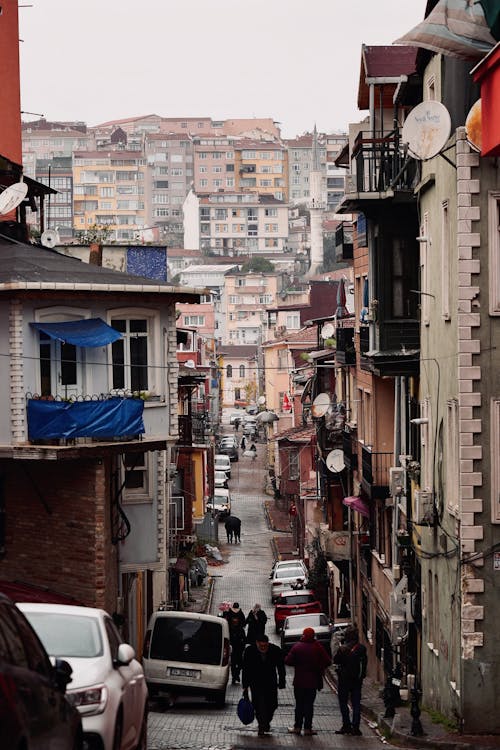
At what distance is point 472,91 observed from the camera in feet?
70.4

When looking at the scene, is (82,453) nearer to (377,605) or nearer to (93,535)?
(93,535)

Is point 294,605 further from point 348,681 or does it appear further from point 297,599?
point 348,681

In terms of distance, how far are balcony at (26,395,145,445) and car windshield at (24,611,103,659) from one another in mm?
13187

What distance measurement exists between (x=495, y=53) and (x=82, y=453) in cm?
1154

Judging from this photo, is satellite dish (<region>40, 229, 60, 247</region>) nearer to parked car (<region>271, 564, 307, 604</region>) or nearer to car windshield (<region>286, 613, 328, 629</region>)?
car windshield (<region>286, 613, 328, 629</region>)

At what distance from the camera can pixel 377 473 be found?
35.3 m

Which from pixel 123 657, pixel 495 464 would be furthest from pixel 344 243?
pixel 123 657

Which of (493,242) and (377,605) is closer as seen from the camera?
(493,242)

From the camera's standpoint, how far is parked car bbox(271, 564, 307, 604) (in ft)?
178

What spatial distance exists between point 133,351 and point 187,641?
17.6 ft

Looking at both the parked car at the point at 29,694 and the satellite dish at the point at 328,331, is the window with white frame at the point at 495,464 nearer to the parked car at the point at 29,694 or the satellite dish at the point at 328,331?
the parked car at the point at 29,694

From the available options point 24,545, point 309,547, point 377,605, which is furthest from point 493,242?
point 309,547

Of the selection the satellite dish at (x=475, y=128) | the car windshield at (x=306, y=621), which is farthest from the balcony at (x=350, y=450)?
the satellite dish at (x=475, y=128)

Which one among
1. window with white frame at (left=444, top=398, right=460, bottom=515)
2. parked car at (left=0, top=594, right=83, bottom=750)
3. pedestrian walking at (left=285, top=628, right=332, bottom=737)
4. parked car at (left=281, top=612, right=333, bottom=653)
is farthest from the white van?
parked car at (left=0, top=594, right=83, bottom=750)
